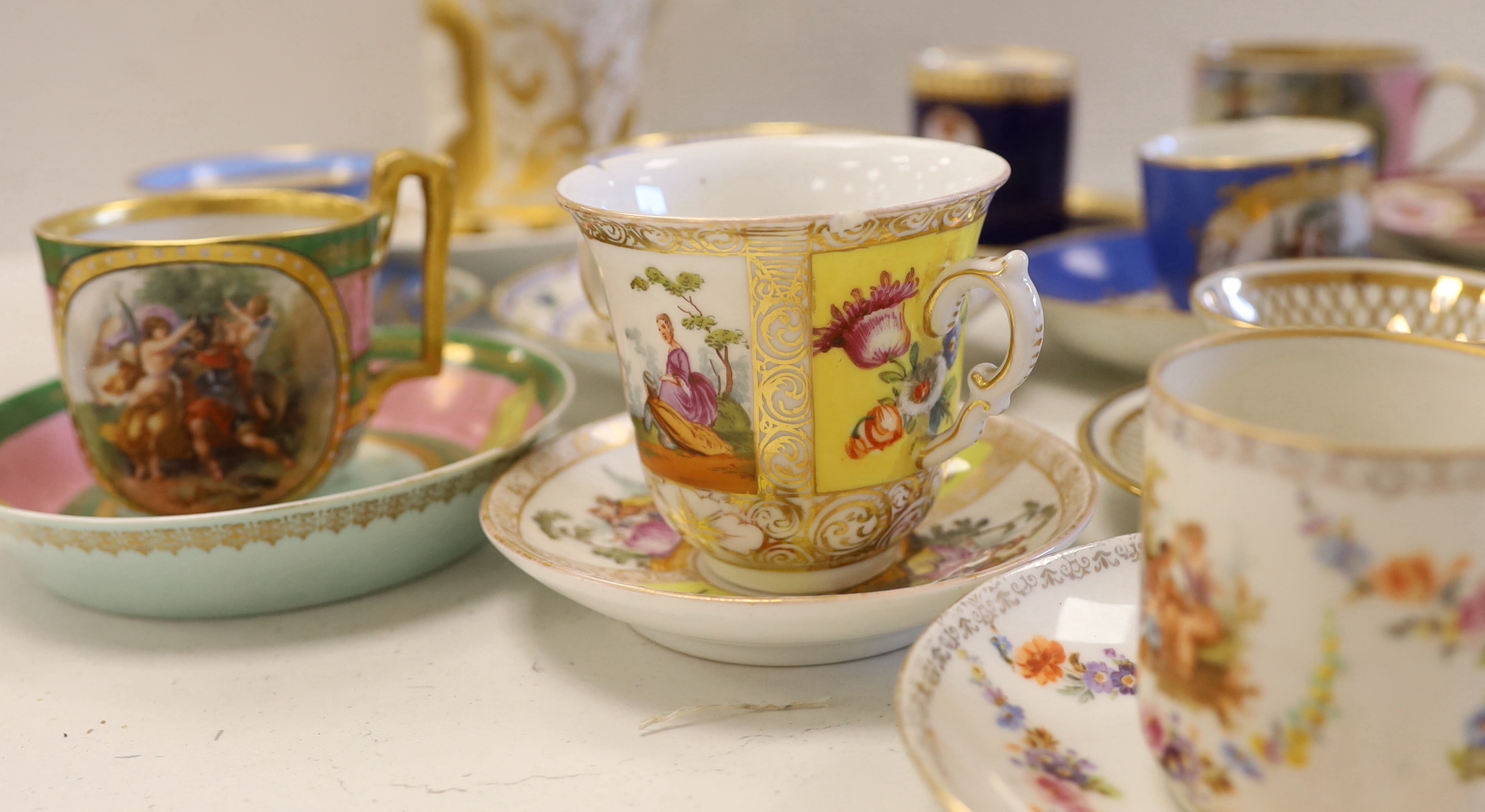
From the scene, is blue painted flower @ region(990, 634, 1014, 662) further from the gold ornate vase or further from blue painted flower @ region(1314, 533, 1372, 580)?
the gold ornate vase

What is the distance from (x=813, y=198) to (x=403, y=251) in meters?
0.52

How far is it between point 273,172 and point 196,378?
0.66 meters

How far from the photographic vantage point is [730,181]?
627 millimetres

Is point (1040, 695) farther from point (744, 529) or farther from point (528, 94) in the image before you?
point (528, 94)

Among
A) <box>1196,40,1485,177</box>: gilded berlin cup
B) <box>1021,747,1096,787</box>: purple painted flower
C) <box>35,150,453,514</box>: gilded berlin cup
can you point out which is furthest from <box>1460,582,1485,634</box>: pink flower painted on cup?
<box>1196,40,1485,177</box>: gilded berlin cup

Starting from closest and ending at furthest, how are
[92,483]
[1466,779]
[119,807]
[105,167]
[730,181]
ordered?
[1466,779]
[119,807]
[730,181]
[92,483]
[105,167]

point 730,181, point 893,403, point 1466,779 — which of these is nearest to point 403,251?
point 730,181

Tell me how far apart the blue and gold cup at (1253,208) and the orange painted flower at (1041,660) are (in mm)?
492

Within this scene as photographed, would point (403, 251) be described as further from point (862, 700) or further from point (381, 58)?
point (862, 700)

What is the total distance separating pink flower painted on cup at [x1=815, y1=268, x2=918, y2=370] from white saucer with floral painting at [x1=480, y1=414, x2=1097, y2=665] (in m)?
0.10

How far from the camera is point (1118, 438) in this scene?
0.70 meters

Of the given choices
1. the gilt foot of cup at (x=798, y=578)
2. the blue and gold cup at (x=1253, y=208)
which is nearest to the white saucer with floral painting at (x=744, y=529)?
the gilt foot of cup at (x=798, y=578)

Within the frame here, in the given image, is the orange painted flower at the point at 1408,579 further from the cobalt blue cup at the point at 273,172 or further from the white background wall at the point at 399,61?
the white background wall at the point at 399,61

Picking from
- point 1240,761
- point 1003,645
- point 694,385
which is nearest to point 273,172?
point 694,385
